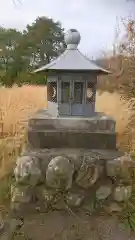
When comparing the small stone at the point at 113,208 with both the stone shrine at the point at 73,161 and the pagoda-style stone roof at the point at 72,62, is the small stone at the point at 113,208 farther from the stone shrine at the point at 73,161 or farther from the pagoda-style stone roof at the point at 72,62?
the pagoda-style stone roof at the point at 72,62

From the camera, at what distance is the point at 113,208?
4.58 feet

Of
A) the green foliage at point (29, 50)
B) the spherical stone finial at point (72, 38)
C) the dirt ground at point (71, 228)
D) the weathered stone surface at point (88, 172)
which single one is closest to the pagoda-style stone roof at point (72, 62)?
the spherical stone finial at point (72, 38)

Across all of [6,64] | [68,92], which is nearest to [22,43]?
[6,64]

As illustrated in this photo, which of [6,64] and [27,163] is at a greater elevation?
[6,64]

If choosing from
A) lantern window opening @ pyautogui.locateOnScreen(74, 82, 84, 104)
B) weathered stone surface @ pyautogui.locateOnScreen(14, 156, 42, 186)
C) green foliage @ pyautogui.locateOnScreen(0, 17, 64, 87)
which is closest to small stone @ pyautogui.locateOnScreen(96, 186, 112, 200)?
weathered stone surface @ pyautogui.locateOnScreen(14, 156, 42, 186)

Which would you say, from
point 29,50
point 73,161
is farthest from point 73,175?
point 29,50

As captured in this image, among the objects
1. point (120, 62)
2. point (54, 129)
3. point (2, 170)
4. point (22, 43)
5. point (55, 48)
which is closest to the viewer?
point (54, 129)

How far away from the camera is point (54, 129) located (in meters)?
1.44

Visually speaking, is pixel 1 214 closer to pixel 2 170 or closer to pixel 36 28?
pixel 2 170

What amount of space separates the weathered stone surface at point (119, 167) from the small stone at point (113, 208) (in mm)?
132

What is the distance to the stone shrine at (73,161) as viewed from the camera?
4.47 ft

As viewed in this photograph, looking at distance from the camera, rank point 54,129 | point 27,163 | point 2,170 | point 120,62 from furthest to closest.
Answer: point 120,62
point 2,170
point 54,129
point 27,163

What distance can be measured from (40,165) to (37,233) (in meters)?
0.31

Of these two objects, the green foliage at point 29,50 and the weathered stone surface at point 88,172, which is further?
the green foliage at point 29,50
